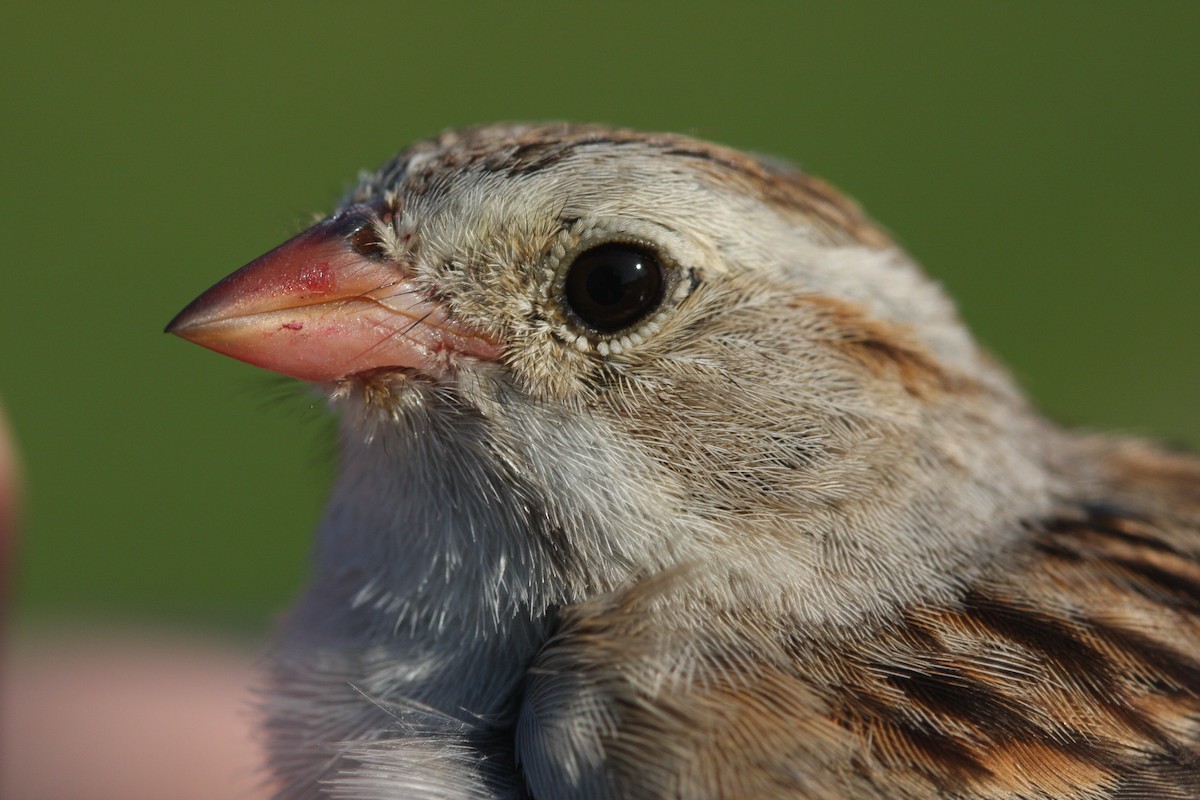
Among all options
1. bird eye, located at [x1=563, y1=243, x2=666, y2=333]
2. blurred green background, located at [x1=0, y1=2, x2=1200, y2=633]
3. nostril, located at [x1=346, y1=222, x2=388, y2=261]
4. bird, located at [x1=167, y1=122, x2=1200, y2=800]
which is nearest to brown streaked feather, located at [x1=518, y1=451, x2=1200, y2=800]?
bird, located at [x1=167, y1=122, x2=1200, y2=800]

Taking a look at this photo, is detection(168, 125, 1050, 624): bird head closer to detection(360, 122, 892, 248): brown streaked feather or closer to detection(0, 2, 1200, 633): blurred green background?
detection(360, 122, 892, 248): brown streaked feather

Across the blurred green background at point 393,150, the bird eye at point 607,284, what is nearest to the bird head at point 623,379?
the bird eye at point 607,284

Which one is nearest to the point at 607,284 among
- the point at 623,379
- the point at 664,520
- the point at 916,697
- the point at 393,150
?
the point at 623,379

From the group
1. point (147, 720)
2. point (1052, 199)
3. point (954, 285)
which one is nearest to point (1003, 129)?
point (1052, 199)

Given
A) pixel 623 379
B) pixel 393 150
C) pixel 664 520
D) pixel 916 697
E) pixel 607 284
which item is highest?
pixel 393 150

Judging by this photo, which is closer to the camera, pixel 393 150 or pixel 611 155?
pixel 611 155

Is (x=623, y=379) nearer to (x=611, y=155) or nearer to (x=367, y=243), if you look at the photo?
(x=611, y=155)

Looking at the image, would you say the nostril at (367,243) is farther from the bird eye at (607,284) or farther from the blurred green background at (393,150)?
the blurred green background at (393,150)
